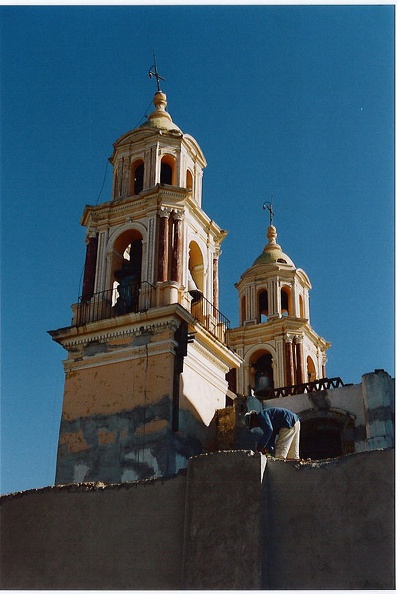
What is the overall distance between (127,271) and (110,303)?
138cm

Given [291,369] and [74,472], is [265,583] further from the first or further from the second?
[291,369]

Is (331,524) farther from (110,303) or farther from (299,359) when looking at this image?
(299,359)

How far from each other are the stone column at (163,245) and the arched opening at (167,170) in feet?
6.03

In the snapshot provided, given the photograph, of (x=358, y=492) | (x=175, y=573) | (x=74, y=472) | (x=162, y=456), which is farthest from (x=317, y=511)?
(x=74, y=472)

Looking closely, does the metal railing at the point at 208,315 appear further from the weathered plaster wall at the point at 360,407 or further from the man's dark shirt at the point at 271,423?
the man's dark shirt at the point at 271,423

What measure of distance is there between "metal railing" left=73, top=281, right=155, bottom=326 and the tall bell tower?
0.09ft

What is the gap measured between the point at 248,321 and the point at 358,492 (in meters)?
18.0

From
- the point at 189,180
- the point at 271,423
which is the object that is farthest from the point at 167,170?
the point at 271,423

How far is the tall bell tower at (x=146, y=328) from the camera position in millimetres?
16797

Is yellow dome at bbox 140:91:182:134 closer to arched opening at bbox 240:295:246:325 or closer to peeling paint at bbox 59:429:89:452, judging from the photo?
arched opening at bbox 240:295:246:325

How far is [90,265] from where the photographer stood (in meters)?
19.9

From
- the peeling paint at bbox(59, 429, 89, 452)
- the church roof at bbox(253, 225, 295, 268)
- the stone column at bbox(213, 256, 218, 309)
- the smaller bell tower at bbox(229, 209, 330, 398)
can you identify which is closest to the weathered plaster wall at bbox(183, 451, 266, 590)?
the peeling paint at bbox(59, 429, 89, 452)

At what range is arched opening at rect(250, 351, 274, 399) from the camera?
988 inches

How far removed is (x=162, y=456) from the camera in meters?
16.1
